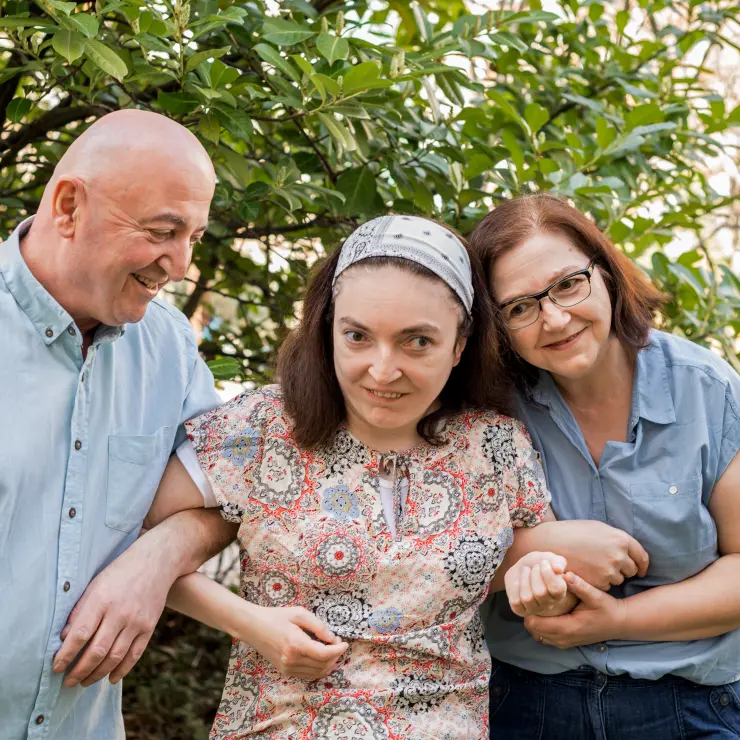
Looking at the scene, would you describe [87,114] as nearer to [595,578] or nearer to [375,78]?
[375,78]

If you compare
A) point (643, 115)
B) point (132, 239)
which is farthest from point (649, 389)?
point (132, 239)

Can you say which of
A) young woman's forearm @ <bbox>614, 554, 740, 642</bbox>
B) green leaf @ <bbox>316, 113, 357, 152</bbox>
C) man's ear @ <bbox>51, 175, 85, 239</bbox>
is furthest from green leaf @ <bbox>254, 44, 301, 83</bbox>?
young woman's forearm @ <bbox>614, 554, 740, 642</bbox>

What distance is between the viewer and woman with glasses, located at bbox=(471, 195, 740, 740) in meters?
2.30

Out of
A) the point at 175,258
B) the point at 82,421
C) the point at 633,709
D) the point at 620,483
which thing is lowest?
the point at 633,709

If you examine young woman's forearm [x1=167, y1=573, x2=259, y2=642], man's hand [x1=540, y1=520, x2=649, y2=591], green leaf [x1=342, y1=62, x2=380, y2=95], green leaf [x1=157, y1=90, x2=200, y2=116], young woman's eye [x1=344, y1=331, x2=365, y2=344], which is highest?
green leaf [x1=342, y1=62, x2=380, y2=95]

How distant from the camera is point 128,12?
2.20 meters

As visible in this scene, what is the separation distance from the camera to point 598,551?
7.32 ft

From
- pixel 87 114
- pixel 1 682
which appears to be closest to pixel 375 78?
pixel 87 114

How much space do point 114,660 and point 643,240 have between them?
2.05 metres

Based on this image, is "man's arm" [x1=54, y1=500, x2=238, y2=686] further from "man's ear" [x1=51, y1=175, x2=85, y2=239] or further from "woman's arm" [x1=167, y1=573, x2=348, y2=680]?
"man's ear" [x1=51, y1=175, x2=85, y2=239]

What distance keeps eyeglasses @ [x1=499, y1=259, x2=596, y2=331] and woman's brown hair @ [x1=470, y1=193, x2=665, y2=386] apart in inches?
3.5

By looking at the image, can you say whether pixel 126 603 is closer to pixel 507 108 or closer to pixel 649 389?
pixel 649 389

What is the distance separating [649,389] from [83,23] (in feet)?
5.26

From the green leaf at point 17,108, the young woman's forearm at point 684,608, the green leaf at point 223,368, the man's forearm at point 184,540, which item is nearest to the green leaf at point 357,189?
the green leaf at point 223,368
